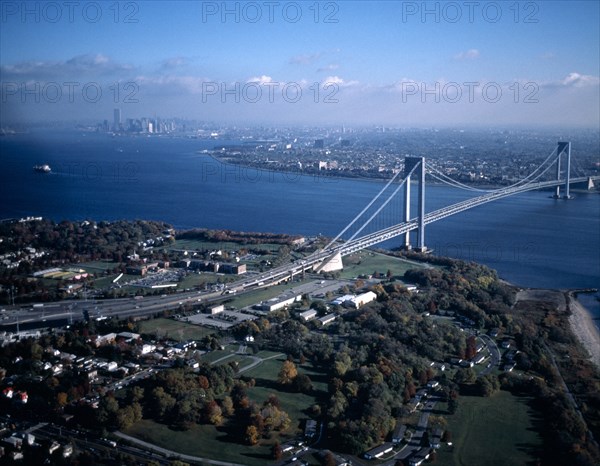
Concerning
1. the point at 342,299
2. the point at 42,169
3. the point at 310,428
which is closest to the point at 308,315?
the point at 342,299

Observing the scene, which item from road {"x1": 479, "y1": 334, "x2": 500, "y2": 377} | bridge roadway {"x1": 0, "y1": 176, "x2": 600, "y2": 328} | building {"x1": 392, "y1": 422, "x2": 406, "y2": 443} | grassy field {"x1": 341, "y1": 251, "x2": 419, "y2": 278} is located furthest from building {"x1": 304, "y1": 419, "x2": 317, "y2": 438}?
grassy field {"x1": 341, "y1": 251, "x2": 419, "y2": 278}

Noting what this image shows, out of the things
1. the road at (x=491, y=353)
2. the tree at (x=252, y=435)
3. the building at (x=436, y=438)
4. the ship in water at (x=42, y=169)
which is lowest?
the building at (x=436, y=438)

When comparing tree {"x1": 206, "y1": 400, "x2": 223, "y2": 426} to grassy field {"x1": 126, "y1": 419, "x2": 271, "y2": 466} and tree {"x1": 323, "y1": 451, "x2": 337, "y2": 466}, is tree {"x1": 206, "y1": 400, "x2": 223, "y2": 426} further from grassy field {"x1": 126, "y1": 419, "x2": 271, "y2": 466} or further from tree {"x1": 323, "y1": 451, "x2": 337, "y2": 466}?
tree {"x1": 323, "y1": 451, "x2": 337, "y2": 466}

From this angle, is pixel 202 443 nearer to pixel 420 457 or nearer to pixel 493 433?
pixel 420 457

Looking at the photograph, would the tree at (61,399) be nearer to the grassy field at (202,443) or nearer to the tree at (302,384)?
the grassy field at (202,443)

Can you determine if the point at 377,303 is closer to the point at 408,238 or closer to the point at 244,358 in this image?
the point at 244,358

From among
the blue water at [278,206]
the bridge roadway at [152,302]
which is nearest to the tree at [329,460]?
the bridge roadway at [152,302]
